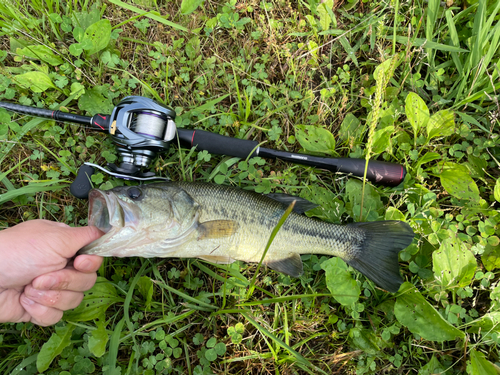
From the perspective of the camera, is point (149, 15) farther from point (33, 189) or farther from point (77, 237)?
point (77, 237)

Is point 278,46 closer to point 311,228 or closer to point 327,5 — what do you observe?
point 327,5

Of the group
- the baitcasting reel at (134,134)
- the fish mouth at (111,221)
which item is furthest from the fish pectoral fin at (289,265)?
the baitcasting reel at (134,134)

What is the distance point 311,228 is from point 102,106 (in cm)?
264

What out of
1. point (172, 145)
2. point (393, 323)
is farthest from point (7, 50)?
point (393, 323)

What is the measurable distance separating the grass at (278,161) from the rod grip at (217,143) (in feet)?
0.49

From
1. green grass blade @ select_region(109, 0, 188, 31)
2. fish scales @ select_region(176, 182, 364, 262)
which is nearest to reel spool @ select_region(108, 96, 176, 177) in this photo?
fish scales @ select_region(176, 182, 364, 262)

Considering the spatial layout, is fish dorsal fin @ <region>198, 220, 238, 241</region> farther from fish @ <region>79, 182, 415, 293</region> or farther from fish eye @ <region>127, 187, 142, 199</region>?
fish eye @ <region>127, 187, 142, 199</region>

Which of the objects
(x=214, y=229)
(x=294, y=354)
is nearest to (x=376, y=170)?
(x=214, y=229)

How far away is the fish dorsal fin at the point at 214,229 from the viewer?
268 cm

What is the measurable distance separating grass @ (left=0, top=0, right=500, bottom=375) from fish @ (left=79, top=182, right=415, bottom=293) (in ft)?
0.81

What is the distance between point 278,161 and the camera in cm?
340

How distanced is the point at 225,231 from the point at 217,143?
0.98 meters

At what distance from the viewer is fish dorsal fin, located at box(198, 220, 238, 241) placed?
268 centimetres

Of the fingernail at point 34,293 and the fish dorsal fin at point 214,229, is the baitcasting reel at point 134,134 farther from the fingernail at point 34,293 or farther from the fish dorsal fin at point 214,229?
the fingernail at point 34,293
